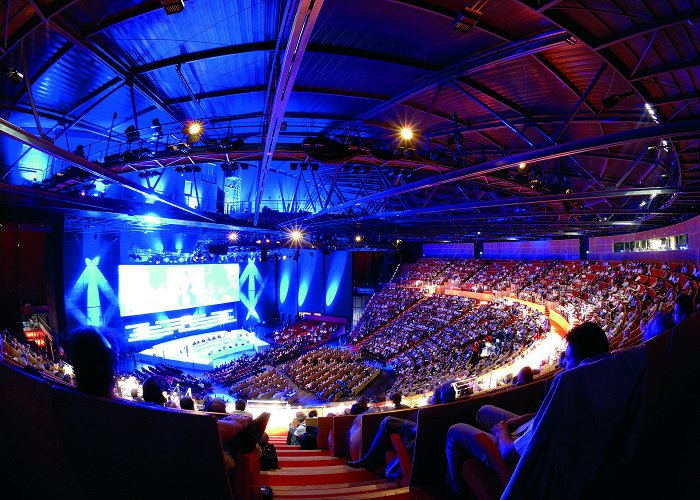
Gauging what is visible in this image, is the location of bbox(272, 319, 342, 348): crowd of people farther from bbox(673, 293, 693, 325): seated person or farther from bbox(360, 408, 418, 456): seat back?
bbox(673, 293, 693, 325): seated person

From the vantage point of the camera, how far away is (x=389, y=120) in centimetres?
827

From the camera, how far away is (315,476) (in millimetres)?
3119

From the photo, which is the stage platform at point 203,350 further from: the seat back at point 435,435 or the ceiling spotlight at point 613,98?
the ceiling spotlight at point 613,98

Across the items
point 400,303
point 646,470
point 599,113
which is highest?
point 599,113

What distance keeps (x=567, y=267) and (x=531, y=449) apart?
24209 mm

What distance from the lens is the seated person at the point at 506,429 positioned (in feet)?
5.95

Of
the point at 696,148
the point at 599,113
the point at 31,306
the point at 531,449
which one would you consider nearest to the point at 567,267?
the point at 696,148

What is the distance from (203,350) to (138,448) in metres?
23.2

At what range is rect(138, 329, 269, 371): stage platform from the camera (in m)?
20.1

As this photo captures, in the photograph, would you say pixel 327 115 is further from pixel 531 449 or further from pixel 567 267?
pixel 567 267

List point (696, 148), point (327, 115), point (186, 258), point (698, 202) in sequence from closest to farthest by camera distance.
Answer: point (327, 115) < point (696, 148) < point (698, 202) < point (186, 258)

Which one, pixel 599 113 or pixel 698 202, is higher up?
pixel 599 113

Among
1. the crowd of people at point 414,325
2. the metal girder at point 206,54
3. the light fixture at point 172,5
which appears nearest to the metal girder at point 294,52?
the metal girder at point 206,54

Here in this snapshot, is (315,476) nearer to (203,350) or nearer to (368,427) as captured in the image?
(368,427)
